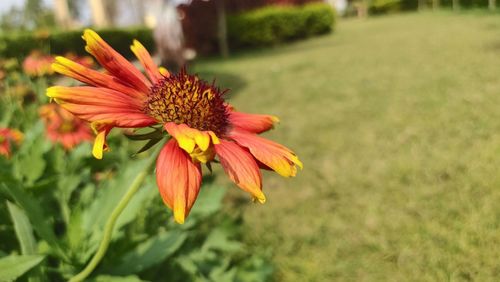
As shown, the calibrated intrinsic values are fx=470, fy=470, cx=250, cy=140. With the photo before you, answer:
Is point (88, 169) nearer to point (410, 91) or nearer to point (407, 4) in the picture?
point (410, 91)

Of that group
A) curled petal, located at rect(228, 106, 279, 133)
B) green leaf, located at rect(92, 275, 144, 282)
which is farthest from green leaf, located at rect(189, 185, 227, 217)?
curled petal, located at rect(228, 106, 279, 133)

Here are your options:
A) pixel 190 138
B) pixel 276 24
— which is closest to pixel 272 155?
pixel 190 138

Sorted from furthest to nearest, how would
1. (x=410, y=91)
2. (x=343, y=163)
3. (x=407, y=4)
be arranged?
(x=407, y=4)
(x=410, y=91)
(x=343, y=163)

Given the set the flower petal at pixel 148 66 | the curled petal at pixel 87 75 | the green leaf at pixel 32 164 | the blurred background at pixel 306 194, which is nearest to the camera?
the curled petal at pixel 87 75

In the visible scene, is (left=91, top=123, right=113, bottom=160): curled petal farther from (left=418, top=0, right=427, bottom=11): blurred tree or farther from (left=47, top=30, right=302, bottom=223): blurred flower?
(left=418, top=0, right=427, bottom=11): blurred tree

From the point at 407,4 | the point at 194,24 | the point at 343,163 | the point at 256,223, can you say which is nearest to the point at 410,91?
the point at 343,163

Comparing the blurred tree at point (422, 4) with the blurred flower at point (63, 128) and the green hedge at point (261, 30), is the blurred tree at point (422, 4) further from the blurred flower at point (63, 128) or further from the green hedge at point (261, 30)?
the blurred flower at point (63, 128)

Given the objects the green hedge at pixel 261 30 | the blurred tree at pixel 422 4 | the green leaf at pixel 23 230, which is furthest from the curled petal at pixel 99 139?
the blurred tree at pixel 422 4
